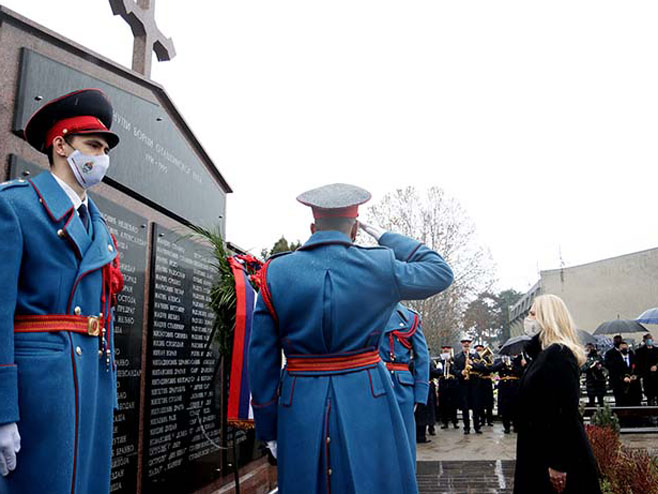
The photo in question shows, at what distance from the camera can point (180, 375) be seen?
458 cm

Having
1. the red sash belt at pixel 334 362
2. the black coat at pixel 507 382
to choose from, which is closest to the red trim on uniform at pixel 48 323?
the red sash belt at pixel 334 362

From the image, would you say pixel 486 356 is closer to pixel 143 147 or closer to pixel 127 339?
pixel 143 147

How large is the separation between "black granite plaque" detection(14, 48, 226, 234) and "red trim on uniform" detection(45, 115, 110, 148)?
26.0 inches

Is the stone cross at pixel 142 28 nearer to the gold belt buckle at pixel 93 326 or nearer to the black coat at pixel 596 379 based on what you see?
the gold belt buckle at pixel 93 326

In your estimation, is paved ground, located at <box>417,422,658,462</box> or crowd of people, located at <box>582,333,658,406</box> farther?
crowd of people, located at <box>582,333,658,406</box>

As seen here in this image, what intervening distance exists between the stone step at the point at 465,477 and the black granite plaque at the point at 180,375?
130 inches

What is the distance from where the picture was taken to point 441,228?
28.5m

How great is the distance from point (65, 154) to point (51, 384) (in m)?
0.96

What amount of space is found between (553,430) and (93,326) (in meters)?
2.99

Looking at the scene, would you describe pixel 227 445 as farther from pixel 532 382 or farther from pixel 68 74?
pixel 68 74

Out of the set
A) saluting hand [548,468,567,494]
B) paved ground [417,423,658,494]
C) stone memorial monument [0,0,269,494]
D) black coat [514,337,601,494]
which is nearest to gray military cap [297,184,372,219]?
stone memorial monument [0,0,269,494]

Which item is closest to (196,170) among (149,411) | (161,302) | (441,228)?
(161,302)

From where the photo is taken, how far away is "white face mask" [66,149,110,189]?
8.08ft

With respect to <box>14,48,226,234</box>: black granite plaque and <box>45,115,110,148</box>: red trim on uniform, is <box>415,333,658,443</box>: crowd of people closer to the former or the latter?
<box>14,48,226,234</box>: black granite plaque
